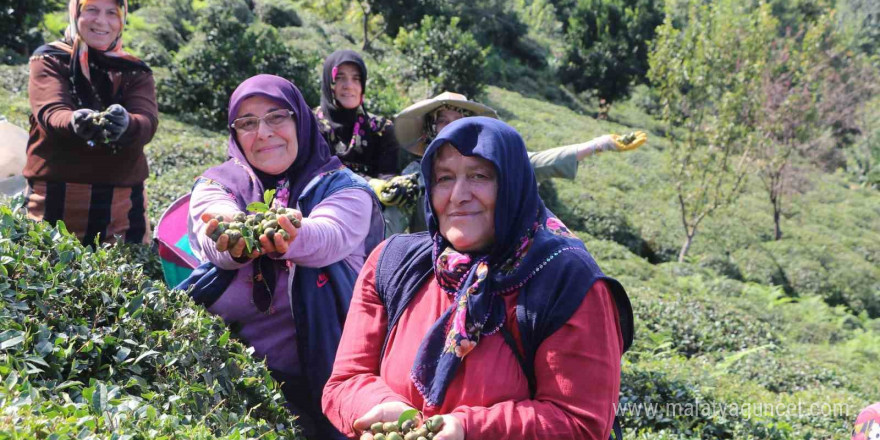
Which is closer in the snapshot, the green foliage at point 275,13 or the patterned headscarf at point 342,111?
the patterned headscarf at point 342,111

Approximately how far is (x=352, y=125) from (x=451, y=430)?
10.5 feet

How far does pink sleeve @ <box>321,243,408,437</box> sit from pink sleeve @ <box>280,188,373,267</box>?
0.24 metres

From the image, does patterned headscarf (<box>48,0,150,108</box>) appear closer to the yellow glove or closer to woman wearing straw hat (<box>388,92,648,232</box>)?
the yellow glove

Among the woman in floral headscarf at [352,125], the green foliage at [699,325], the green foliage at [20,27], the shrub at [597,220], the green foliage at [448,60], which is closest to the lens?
the woman in floral headscarf at [352,125]

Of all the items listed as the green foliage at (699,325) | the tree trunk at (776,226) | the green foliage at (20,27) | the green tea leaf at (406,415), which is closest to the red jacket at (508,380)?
the green tea leaf at (406,415)

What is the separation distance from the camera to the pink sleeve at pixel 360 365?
2104 millimetres

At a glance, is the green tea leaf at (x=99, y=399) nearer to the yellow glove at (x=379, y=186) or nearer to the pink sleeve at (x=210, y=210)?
the pink sleeve at (x=210, y=210)

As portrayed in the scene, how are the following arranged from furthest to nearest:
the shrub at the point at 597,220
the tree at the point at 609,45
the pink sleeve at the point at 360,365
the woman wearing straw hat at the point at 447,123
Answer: the tree at the point at 609,45, the shrub at the point at 597,220, the woman wearing straw hat at the point at 447,123, the pink sleeve at the point at 360,365

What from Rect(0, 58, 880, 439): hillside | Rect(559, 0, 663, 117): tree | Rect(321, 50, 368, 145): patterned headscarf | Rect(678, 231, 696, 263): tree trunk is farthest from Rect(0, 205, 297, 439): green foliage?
Rect(559, 0, 663, 117): tree

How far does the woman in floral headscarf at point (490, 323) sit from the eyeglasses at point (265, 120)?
2.79 feet

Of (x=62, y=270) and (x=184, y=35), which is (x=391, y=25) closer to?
(x=184, y=35)

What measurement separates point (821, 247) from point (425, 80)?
387 inches

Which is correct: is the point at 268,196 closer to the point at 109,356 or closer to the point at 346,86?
the point at 109,356

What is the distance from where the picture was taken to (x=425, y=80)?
17016mm
